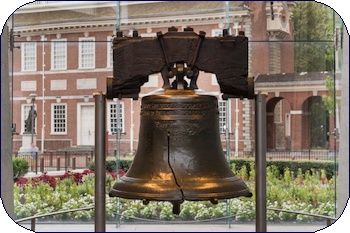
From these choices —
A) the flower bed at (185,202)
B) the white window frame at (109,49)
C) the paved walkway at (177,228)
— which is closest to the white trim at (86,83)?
the white window frame at (109,49)

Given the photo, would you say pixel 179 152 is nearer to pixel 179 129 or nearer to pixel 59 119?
pixel 179 129

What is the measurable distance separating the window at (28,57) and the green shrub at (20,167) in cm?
148

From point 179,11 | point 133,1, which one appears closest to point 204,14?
point 179,11

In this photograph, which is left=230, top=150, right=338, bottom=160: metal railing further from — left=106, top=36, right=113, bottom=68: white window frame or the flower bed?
left=106, top=36, right=113, bottom=68: white window frame

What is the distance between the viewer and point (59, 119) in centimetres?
721

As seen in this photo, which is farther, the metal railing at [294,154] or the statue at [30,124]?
the statue at [30,124]

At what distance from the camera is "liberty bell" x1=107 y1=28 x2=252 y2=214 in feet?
7.45

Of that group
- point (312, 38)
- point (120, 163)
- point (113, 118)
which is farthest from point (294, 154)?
point (113, 118)

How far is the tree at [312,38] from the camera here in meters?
6.92

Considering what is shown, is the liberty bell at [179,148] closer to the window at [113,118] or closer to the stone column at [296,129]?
the window at [113,118]

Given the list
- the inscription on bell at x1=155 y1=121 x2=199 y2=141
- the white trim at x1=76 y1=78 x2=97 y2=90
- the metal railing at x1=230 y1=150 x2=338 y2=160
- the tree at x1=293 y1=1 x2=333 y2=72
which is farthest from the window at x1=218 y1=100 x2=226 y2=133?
the inscription on bell at x1=155 y1=121 x2=199 y2=141

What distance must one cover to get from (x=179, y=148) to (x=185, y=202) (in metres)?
4.75

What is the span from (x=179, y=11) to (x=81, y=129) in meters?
2.51

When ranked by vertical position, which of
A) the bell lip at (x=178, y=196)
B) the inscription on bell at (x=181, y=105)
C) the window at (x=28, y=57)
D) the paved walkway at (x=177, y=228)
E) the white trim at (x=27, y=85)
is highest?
the window at (x=28, y=57)
